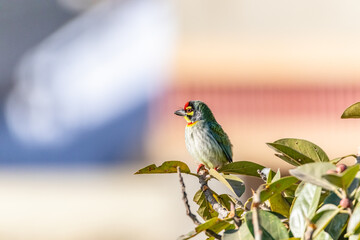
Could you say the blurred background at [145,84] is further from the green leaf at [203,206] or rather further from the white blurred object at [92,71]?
the green leaf at [203,206]

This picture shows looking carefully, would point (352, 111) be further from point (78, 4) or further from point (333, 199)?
point (78, 4)

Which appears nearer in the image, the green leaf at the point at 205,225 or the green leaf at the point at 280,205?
the green leaf at the point at 205,225

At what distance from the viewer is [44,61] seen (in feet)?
21.8

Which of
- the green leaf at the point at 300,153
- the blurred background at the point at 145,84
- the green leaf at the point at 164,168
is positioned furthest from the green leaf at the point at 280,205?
the blurred background at the point at 145,84

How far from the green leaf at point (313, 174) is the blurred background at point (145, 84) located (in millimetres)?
4581

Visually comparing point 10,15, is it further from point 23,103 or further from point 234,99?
point 234,99

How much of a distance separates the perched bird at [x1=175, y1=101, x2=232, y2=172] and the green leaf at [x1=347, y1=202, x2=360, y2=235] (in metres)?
1.71

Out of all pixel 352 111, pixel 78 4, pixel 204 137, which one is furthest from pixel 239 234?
pixel 78 4

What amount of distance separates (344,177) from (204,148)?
→ 177cm

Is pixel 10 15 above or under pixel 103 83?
above

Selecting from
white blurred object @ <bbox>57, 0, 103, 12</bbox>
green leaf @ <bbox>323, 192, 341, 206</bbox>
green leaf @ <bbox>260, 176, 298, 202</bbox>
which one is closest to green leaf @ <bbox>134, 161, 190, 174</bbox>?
green leaf @ <bbox>260, 176, 298, 202</bbox>

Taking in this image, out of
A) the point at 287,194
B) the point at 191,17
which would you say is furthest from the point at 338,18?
the point at 287,194

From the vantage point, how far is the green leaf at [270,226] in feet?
3.26

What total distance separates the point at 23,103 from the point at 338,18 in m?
3.12
